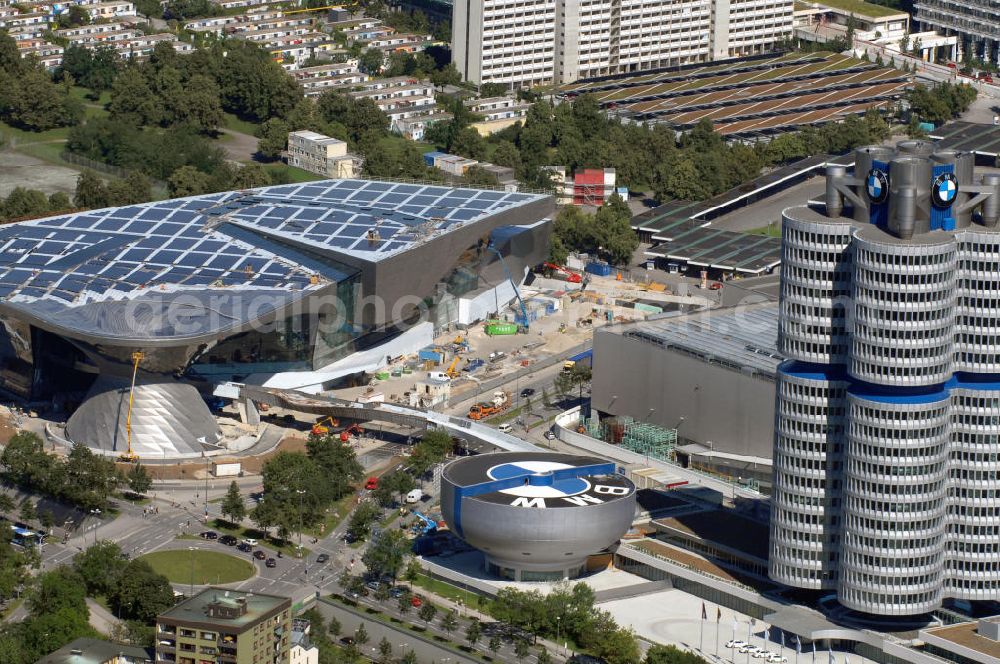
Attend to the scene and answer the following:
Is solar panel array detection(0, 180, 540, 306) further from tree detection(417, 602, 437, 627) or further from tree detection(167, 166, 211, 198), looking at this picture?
tree detection(417, 602, 437, 627)

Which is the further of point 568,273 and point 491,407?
point 568,273

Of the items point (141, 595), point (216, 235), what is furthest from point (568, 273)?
point (141, 595)

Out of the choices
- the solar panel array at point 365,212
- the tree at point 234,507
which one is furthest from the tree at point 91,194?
the tree at point 234,507

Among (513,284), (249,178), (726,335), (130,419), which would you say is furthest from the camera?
(249,178)

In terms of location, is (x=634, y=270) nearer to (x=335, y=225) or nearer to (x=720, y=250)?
(x=720, y=250)

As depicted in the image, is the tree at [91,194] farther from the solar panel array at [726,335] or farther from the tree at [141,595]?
the tree at [141,595]

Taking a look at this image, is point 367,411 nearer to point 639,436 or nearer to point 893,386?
point 639,436
